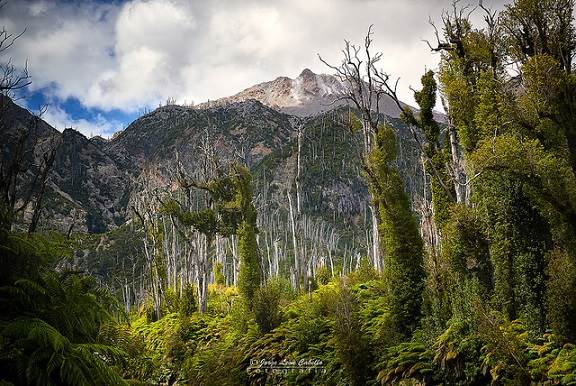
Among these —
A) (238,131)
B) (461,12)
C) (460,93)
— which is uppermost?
(238,131)

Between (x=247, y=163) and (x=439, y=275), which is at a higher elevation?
(x=247, y=163)

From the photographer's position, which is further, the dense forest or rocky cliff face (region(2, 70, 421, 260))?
rocky cliff face (region(2, 70, 421, 260))

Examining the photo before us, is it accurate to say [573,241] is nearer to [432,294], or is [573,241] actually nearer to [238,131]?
[432,294]

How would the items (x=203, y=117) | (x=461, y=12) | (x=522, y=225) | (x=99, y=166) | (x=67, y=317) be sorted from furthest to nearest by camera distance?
1. (x=203, y=117)
2. (x=99, y=166)
3. (x=461, y=12)
4. (x=522, y=225)
5. (x=67, y=317)

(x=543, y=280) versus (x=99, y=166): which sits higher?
(x=99, y=166)

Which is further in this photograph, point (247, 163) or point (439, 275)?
point (247, 163)

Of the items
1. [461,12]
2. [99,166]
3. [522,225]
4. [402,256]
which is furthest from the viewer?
[99,166]

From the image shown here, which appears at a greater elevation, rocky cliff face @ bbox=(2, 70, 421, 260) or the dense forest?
rocky cliff face @ bbox=(2, 70, 421, 260)

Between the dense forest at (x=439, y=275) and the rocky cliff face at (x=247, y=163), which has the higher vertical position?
the rocky cliff face at (x=247, y=163)

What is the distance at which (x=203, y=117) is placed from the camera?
437ft

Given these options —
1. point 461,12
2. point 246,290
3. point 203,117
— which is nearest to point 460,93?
point 461,12

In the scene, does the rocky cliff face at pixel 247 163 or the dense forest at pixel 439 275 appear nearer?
the dense forest at pixel 439 275

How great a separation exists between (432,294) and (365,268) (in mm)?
7752

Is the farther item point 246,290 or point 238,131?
point 238,131
